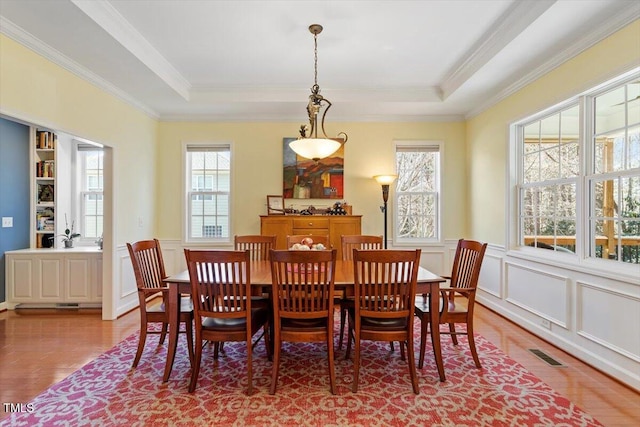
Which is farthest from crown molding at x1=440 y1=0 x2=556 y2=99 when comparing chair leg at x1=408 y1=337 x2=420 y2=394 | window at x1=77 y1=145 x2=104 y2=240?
window at x1=77 y1=145 x2=104 y2=240

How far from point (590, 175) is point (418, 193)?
243cm

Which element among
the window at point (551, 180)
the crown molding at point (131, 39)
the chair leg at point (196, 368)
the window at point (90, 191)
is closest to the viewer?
the chair leg at point (196, 368)

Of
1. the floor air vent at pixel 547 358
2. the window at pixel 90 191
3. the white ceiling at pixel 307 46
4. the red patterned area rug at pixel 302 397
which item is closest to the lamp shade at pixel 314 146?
the white ceiling at pixel 307 46

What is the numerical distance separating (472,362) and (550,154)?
92.8 inches

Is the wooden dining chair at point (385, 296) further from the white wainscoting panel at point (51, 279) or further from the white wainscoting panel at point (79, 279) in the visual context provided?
the white wainscoting panel at point (51, 279)

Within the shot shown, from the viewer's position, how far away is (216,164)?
5152 mm

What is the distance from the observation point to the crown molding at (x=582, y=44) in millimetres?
2360

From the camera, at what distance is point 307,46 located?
10.8 feet

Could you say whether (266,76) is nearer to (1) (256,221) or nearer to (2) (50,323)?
(1) (256,221)

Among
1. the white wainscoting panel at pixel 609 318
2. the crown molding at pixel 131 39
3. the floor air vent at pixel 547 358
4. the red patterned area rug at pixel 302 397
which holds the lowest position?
the red patterned area rug at pixel 302 397

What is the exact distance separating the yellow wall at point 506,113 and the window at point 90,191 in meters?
5.57

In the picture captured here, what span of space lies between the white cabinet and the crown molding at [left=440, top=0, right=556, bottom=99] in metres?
4.92

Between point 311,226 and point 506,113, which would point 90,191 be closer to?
point 311,226

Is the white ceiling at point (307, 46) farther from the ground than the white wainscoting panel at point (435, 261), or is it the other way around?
the white ceiling at point (307, 46)
